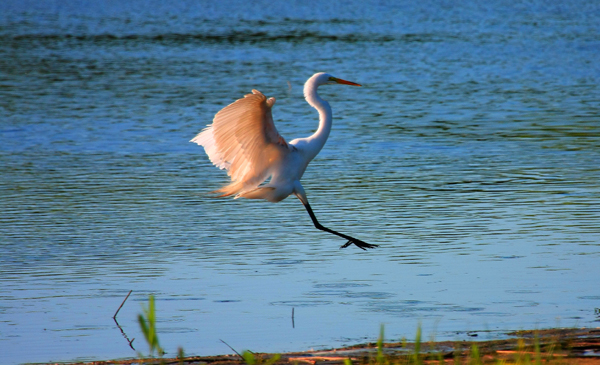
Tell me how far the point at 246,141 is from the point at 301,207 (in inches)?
96.4

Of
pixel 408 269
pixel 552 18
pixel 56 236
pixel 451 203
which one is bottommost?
pixel 408 269

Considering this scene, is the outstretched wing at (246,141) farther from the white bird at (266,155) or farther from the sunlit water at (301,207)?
the sunlit water at (301,207)

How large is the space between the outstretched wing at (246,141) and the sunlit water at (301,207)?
0.63 metres

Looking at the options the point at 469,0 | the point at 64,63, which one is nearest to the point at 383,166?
the point at 64,63

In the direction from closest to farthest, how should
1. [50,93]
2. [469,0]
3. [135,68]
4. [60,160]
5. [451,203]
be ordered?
[451,203]
[60,160]
[50,93]
[135,68]
[469,0]

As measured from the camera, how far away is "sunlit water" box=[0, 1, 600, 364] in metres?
5.83

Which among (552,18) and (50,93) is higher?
(552,18)

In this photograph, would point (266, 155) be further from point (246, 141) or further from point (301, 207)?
point (301, 207)

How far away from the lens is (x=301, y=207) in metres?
9.12

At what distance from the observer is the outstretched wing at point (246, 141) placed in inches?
249

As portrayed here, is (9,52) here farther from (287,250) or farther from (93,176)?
(287,250)

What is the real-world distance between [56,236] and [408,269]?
3.11 m

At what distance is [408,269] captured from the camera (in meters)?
6.80

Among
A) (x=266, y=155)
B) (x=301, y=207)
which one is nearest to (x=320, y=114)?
(x=266, y=155)
